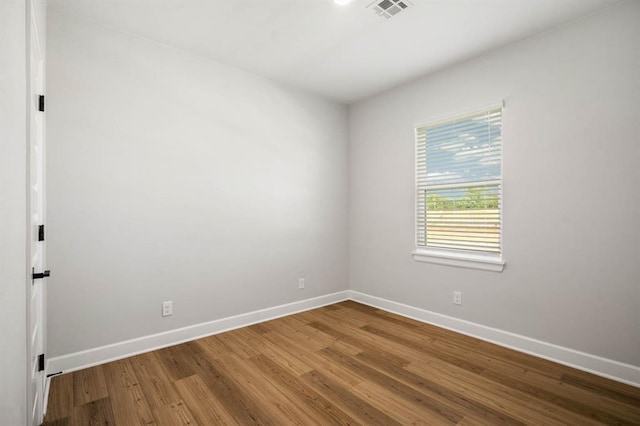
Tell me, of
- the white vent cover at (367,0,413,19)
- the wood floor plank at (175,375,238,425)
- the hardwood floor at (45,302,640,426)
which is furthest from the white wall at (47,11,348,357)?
the white vent cover at (367,0,413,19)

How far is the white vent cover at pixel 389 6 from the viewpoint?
230cm

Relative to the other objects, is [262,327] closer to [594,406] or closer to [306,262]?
[306,262]

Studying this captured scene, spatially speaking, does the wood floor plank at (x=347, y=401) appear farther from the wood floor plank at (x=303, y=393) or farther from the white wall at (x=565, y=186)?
the white wall at (x=565, y=186)

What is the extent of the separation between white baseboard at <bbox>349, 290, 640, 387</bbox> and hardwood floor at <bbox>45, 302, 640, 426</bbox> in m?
0.09

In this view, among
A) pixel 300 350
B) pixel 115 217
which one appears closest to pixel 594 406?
pixel 300 350

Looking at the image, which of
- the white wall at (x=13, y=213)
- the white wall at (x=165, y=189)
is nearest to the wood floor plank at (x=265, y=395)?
the white wall at (x=165, y=189)

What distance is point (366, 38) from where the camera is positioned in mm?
2785

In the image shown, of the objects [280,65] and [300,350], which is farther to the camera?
[280,65]

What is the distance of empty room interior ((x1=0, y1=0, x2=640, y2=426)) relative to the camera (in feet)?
7.03

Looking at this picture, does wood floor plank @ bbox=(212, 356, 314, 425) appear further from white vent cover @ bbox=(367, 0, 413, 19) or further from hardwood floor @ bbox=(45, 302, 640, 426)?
white vent cover @ bbox=(367, 0, 413, 19)

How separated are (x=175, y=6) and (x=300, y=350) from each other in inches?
118

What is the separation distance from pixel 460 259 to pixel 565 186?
110cm

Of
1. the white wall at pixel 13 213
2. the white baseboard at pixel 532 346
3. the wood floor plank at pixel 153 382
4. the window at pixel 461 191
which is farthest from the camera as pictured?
the window at pixel 461 191

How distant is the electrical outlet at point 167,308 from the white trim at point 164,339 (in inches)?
6.6
